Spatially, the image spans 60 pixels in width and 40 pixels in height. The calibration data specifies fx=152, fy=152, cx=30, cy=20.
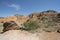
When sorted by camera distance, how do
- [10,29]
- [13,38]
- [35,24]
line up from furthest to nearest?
[35,24] < [10,29] < [13,38]

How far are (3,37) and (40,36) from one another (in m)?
3.99

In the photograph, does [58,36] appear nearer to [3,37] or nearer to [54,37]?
[54,37]

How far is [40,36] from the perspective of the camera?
A: 1648 cm

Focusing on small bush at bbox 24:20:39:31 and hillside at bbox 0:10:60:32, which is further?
small bush at bbox 24:20:39:31

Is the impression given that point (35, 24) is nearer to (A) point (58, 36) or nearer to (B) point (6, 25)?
(B) point (6, 25)

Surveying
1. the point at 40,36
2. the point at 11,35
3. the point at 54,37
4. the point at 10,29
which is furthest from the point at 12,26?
the point at 54,37

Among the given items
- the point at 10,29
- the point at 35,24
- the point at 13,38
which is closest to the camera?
the point at 13,38

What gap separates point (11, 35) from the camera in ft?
54.9

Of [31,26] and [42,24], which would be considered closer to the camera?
[31,26]

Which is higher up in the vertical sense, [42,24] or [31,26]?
[31,26]

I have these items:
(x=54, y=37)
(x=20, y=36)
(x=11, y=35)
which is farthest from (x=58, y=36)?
(x=11, y=35)

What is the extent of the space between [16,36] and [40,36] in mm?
2602

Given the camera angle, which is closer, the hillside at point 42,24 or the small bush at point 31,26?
the hillside at point 42,24

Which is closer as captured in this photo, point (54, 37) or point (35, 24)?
point (54, 37)
